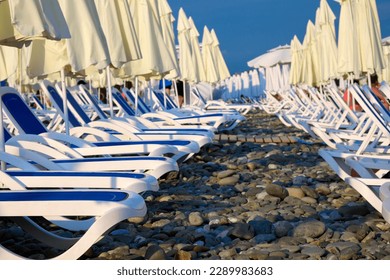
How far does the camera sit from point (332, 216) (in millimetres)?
4719

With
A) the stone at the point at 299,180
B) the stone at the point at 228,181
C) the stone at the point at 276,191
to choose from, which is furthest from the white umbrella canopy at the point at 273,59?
the stone at the point at 276,191

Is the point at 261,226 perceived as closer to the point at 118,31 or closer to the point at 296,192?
the point at 296,192

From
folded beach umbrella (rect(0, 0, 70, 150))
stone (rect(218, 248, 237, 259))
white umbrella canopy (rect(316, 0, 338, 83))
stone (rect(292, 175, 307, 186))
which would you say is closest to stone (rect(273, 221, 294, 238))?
stone (rect(218, 248, 237, 259))

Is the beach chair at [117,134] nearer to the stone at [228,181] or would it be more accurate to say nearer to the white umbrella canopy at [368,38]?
the stone at [228,181]

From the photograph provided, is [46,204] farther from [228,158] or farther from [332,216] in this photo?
[228,158]

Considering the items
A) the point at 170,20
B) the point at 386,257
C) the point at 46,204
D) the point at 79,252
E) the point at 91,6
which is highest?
the point at 170,20

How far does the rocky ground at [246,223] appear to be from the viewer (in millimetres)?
3723

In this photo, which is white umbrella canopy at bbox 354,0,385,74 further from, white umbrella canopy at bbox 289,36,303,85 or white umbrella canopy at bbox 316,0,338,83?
white umbrella canopy at bbox 289,36,303,85

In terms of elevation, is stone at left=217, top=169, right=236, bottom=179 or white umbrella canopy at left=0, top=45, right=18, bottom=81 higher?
white umbrella canopy at left=0, top=45, right=18, bottom=81

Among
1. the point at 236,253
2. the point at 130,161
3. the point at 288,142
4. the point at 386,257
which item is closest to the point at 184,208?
the point at 130,161

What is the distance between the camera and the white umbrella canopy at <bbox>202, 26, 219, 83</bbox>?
773 inches

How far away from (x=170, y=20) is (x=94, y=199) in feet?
33.7

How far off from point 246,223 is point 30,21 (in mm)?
1841

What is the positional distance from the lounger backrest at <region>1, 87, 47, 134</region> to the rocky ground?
43.2 inches
